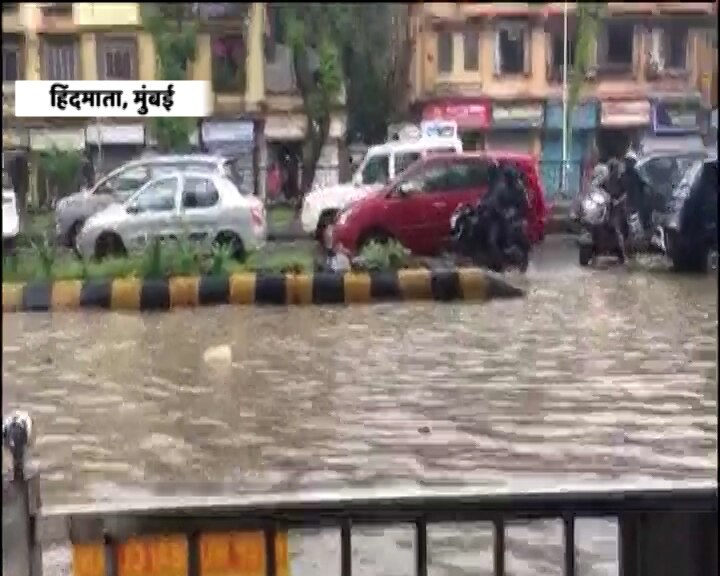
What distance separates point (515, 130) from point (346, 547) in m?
0.68

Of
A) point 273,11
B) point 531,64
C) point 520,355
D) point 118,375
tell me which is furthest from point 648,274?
point 118,375

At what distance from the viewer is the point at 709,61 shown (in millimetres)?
1806

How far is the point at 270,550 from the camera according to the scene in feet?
6.34

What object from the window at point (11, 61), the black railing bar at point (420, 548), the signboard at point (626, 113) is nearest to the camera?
the window at point (11, 61)

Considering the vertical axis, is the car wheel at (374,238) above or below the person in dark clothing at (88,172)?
below

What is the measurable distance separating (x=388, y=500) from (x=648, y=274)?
51 cm

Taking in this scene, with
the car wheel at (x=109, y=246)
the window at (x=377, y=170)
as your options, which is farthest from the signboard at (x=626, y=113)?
the car wheel at (x=109, y=246)

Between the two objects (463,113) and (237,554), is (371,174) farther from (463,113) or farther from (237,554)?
(237,554)

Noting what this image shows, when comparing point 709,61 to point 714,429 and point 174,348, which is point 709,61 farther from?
point 174,348

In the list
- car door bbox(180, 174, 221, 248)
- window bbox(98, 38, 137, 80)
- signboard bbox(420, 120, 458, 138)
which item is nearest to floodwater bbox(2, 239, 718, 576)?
car door bbox(180, 174, 221, 248)

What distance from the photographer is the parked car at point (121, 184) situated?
1.79 meters

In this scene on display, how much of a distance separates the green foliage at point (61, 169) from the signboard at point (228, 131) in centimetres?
18

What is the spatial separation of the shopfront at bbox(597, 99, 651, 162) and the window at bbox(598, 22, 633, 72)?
5cm

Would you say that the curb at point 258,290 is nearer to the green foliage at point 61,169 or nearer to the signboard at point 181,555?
the green foliage at point 61,169
